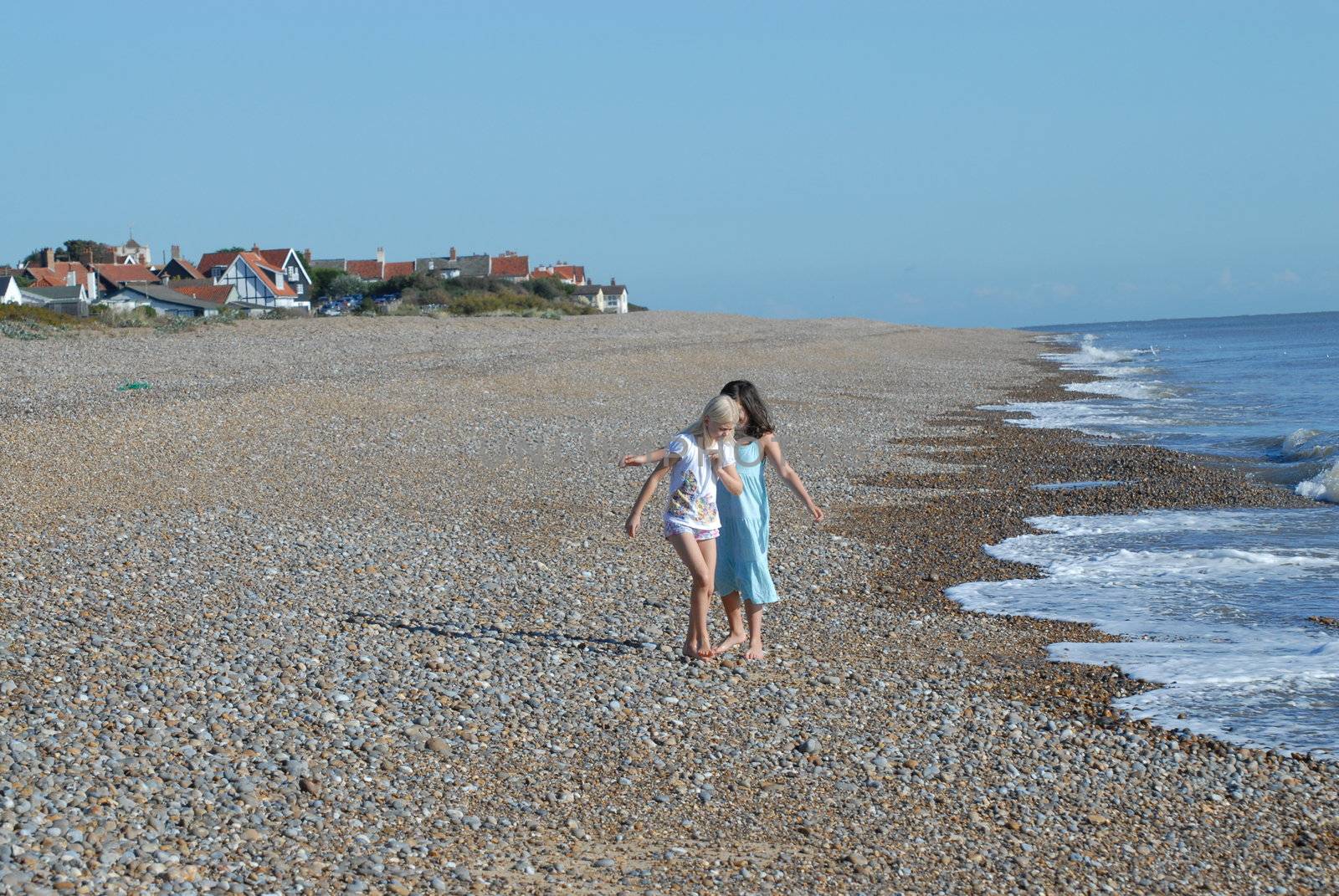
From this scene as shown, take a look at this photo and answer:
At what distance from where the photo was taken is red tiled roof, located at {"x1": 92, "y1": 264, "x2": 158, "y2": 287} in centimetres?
7412

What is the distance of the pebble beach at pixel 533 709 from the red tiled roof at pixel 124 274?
6532 cm

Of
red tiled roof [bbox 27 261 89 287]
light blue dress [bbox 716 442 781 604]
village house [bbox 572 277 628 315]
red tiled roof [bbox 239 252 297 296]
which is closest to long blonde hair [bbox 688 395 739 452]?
light blue dress [bbox 716 442 781 604]

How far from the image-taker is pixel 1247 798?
18.3 feet

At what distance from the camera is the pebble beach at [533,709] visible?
4.64m

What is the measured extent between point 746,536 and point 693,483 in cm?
49

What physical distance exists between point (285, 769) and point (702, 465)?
276 cm

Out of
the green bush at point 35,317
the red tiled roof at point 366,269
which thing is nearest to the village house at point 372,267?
the red tiled roof at point 366,269

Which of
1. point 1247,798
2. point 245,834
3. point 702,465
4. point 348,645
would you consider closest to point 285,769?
point 245,834

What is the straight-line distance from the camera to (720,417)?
22.3 ft

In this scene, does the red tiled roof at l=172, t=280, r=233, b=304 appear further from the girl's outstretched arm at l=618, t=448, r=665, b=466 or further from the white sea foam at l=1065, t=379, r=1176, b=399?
the girl's outstretched arm at l=618, t=448, r=665, b=466

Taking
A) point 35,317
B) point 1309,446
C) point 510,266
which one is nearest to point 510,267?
point 510,266

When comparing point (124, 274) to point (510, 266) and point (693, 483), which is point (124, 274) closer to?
point (510, 266)

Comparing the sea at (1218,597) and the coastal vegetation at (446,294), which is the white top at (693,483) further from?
the coastal vegetation at (446,294)

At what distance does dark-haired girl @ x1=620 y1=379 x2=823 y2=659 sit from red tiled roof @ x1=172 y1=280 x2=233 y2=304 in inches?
2493
